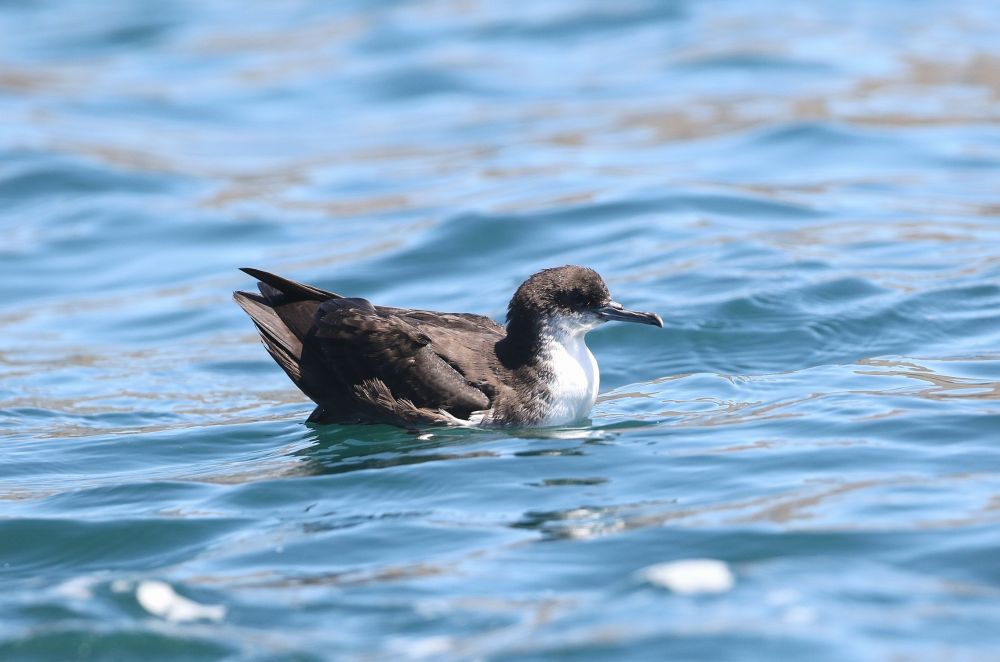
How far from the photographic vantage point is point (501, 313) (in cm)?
1115

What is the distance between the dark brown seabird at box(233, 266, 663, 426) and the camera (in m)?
8.14

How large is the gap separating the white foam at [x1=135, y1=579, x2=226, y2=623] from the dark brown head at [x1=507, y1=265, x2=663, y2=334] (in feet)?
9.42

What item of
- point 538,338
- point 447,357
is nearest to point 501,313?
point 538,338

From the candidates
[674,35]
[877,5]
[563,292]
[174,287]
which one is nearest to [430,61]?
[674,35]

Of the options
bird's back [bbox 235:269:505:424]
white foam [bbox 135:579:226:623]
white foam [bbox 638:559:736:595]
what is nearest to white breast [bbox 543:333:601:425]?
bird's back [bbox 235:269:505:424]

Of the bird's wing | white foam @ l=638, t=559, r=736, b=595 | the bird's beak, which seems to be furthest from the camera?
the bird's beak

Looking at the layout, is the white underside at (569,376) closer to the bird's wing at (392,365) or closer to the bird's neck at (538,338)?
the bird's neck at (538,338)

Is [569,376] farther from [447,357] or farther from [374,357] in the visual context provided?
[374,357]

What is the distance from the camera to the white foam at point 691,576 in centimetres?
573

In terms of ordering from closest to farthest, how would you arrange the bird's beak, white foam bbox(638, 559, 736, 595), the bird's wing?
white foam bbox(638, 559, 736, 595)
the bird's wing
the bird's beak

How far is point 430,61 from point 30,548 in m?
14.4

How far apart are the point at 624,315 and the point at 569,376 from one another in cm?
47

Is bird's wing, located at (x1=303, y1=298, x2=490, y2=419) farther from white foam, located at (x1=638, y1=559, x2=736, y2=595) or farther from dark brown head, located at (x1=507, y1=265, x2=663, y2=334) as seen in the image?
white foam, located at (x1=638, y1=559, x2=736, y2=595)

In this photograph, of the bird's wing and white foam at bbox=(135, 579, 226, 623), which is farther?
the bird's wing
